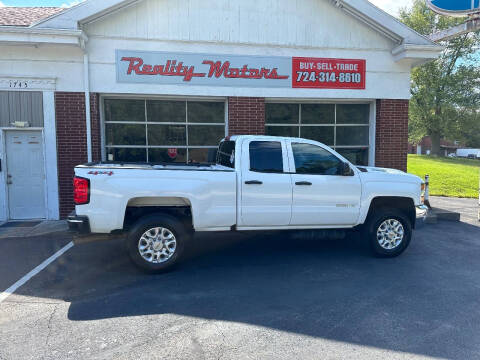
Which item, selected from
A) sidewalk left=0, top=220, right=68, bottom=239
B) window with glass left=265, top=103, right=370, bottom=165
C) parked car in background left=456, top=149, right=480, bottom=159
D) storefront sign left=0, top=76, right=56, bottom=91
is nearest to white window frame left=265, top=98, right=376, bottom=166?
window with glass left=265, top=103, right=370, bottom=165

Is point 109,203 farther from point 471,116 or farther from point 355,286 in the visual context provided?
point 471,116

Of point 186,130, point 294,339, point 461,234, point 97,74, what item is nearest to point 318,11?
point 186,130

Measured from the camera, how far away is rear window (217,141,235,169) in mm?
5797

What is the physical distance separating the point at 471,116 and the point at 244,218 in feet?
116

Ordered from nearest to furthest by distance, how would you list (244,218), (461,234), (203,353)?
(203,353) → (244,218) → (461,234)

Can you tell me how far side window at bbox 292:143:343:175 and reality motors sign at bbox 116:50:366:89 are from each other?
403 centimetres

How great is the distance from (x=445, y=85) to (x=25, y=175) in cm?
3428

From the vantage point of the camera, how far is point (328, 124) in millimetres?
10273

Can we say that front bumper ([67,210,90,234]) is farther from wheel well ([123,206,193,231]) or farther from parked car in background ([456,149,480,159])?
parked car in background ([456,149,480,159])

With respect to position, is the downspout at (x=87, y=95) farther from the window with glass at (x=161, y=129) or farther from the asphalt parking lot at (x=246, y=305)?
the asphalt parking lot at (x=246, y=305)

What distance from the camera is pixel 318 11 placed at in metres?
→ 9.41

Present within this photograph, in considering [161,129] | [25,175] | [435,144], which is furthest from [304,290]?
[435,144]

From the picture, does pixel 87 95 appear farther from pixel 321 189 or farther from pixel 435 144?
pixel 435 144

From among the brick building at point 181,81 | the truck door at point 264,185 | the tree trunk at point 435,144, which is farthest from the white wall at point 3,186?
the tree trunk at point 435,144
